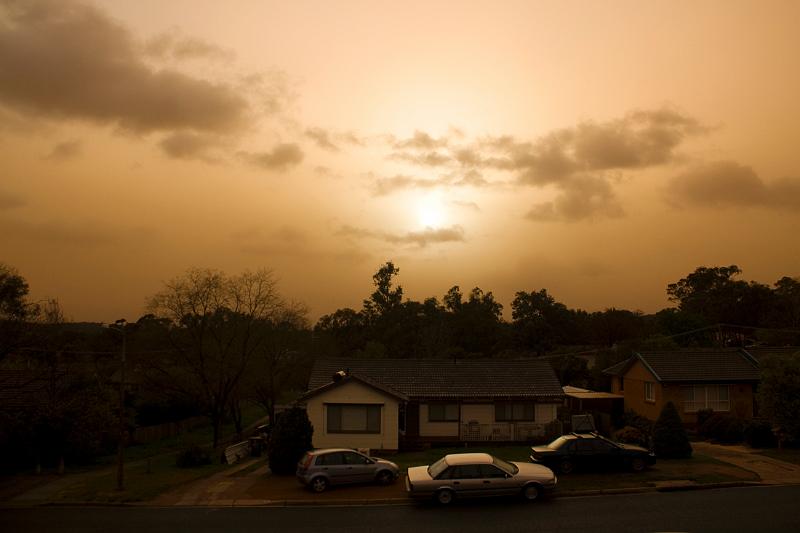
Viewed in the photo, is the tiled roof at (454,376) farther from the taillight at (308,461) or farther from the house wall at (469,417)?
the taillight at (308,461)

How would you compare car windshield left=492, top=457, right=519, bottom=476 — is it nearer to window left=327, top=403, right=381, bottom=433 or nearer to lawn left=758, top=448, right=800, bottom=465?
window left=327, top=403, right=381, bottom=433

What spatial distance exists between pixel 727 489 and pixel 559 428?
562 inches

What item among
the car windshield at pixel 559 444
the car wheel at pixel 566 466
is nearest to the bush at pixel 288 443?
the car windshield at pixel 559 444

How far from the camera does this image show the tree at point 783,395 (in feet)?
99.2

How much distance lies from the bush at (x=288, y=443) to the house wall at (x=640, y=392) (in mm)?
26023

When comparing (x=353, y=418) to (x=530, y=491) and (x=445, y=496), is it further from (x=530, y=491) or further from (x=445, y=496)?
(x=530, y=491)

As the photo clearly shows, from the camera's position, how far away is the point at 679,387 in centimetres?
4469

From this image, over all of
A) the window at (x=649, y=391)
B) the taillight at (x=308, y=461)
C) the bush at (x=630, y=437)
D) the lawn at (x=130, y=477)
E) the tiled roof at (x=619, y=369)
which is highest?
the tiled roof at (x=619, y=369)

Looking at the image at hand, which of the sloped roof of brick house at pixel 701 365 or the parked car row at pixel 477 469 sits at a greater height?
the sloped roof of brick house at pixel 701 365

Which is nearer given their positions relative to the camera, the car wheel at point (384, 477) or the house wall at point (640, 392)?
the car wheel at point (384, 477)

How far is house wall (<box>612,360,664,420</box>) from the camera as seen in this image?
1791 inches

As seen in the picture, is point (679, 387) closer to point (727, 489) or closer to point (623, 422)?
point (623, 422)

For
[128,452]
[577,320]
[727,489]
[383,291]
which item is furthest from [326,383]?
[577,320]

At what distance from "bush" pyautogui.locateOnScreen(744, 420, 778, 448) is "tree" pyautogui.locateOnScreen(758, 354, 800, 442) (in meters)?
3.28
